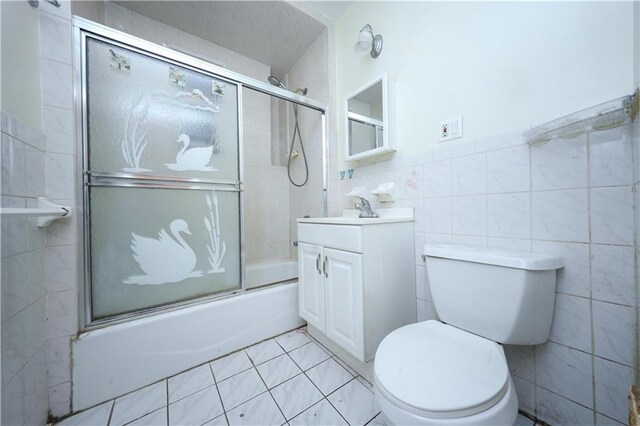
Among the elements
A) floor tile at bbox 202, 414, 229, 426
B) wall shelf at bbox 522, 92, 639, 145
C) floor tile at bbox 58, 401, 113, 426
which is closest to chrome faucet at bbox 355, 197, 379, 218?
wall shelf at bbox 522, 92, 639, 145

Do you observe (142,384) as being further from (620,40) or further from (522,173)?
(620,40)

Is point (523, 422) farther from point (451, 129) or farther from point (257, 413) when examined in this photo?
point (451, 129)

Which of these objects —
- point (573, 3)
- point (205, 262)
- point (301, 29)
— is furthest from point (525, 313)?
point (301, 29)

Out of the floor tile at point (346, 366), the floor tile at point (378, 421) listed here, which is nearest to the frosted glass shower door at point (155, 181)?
the floor tile at point (346, 366)

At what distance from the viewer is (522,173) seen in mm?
909

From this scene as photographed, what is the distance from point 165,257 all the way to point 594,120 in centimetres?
180

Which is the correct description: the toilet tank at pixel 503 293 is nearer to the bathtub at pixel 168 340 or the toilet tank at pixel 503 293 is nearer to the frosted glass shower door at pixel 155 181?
the bathtub at pixel 168 340

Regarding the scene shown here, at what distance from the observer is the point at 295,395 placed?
41.1 inches

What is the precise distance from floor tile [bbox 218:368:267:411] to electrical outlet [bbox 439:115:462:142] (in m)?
1.51

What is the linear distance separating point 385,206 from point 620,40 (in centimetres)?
103

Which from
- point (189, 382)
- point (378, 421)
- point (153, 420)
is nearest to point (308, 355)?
point (378, 421)

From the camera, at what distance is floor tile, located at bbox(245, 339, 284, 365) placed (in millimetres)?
1298

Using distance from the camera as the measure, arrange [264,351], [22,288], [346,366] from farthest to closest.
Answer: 1. [264,351]
2. [346,366]
3. [22,288]

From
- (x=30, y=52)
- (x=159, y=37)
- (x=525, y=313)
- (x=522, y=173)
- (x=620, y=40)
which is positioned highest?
(x=159, y=37)
